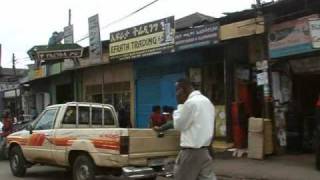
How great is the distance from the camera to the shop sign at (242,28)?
14.8m

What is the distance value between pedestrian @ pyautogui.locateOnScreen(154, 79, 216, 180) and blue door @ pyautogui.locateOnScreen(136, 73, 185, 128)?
38.0ft

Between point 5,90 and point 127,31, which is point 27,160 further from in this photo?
point 5,90

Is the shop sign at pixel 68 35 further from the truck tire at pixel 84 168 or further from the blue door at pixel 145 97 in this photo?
the truck tire at pixel 84 168

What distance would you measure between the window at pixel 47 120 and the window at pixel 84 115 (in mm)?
559

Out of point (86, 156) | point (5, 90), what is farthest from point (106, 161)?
point (5, 90)

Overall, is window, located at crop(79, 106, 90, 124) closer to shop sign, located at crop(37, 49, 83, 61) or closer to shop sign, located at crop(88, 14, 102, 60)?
shop sign, located at crop(88, 14, 102, 60)

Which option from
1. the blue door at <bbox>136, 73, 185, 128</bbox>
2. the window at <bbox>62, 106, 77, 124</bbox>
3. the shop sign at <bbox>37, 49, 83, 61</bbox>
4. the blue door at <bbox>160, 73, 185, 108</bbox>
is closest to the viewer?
the window at <bbox>62, 106, 77, 124</bbox>

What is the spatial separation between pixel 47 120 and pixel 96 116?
110 cm

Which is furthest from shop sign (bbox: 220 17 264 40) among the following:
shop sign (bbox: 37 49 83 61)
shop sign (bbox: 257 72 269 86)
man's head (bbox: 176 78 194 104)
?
shop sign (bbox: 37 49 83 61)

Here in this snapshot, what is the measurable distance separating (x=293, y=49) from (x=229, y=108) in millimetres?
3059

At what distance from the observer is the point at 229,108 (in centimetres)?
1644

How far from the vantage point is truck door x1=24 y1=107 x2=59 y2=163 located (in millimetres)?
12680

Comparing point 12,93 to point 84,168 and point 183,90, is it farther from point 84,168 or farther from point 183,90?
point 183,90

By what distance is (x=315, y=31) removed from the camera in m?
13.2
